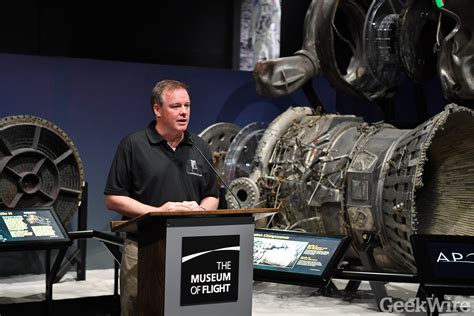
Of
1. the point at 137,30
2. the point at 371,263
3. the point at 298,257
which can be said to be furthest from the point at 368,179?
the point at 137,30

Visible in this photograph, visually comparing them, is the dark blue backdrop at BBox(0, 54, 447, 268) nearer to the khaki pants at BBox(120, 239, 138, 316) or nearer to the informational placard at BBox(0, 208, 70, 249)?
the informational placard at BBox(0, 208, 70, 249)

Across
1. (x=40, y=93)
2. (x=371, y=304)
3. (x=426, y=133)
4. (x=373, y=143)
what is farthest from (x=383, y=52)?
(x=40, y=93)

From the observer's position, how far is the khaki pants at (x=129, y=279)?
4.18m

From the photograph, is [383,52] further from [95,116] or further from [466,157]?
[95,116]

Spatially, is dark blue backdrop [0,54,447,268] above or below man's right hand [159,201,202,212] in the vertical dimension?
above

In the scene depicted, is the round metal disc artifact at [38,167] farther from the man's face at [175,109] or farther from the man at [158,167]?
the man's face at [175,109]

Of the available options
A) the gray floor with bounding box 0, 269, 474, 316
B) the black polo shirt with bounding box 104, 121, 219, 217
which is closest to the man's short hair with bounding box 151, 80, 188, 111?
the black polo shirt with bounding box 104, 121, 219, 217

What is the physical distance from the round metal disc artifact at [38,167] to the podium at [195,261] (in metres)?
3.03

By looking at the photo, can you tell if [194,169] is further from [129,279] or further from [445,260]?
[445,260]

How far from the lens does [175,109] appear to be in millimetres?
4340

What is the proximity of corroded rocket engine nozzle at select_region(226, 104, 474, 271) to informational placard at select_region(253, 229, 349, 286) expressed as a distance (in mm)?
901

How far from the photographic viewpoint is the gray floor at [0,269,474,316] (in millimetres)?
6480

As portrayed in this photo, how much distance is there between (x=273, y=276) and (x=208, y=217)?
5.03 ft

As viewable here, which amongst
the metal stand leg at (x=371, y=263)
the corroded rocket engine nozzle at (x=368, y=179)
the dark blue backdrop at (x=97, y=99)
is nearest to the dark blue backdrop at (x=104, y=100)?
the dark blue backdrop at (x=97, y=99)
